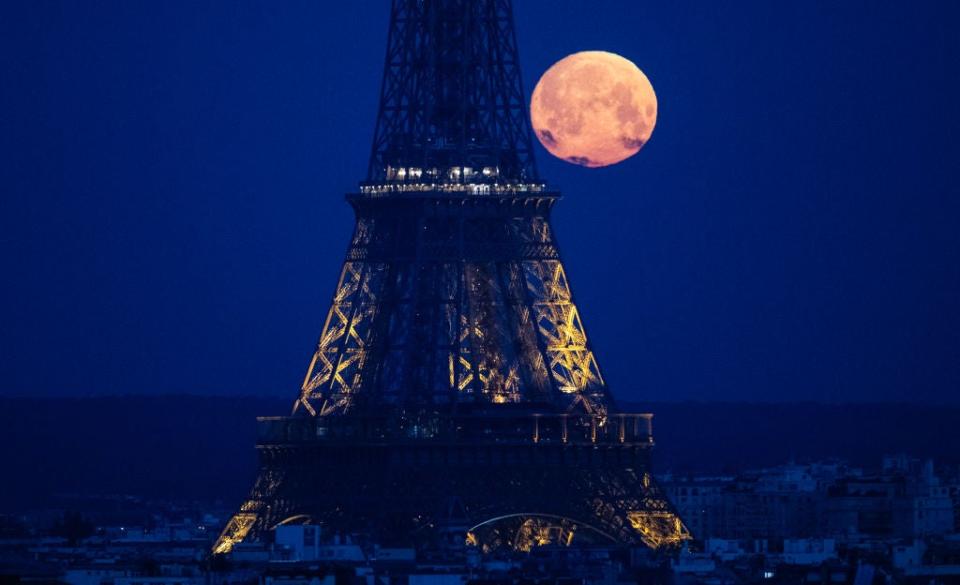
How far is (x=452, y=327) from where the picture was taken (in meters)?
108

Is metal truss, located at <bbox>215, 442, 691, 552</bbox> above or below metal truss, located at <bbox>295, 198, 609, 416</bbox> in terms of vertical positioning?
below

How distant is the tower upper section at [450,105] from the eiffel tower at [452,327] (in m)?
0.03

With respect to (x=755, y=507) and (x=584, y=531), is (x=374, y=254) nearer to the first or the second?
(x=584, y=531)

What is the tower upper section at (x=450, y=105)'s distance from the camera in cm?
10806

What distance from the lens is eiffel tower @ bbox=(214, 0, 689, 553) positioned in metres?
106

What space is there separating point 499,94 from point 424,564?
52.4 feet

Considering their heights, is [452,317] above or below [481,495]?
above

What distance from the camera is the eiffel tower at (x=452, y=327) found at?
106 metres

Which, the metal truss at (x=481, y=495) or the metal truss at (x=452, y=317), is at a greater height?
the metal truss at (x=452, y=317)

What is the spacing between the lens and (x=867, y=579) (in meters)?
91.6

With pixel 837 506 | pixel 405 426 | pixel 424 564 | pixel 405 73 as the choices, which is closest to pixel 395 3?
pixel 405 73

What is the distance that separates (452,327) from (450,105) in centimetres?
542

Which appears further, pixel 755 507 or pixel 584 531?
pixel 755 507

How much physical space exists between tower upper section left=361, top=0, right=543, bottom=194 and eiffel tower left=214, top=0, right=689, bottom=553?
0.03 metres
